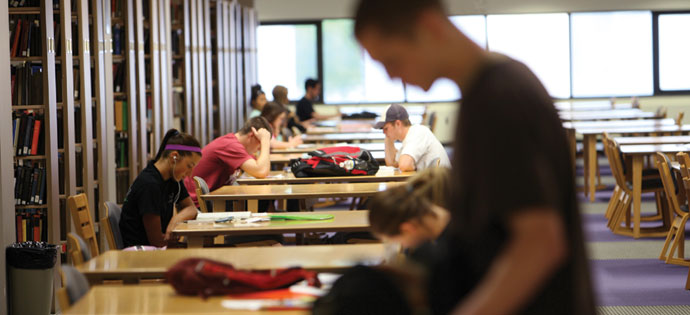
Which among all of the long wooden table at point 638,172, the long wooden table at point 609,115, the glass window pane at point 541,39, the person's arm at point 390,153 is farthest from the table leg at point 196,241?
the glass window pane at point 541,39

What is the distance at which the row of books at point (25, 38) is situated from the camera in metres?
5.77

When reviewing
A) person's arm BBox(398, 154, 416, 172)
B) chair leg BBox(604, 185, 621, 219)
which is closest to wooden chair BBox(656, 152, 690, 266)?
person's arm BBox(398, 154, 416, 172)

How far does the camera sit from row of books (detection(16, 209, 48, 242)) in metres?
5.84

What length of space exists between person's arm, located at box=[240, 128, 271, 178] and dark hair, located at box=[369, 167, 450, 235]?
4.16 meters

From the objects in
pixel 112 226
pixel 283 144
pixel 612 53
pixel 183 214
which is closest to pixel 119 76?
pixel 283 144

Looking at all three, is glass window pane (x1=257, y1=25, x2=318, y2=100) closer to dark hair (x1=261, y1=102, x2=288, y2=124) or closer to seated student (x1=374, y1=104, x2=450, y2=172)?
dark hair (x1=261, y1=102, x2=288, y2=124)

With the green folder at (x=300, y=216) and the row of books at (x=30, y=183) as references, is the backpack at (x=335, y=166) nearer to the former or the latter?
the row of books at (x=30, y=183)

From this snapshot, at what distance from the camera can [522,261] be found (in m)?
1.32

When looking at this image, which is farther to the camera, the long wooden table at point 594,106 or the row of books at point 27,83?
the long wooden table at point 594,106

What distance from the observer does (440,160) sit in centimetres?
620

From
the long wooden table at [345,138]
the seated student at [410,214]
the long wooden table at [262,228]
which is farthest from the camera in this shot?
the long wooden table at [345,138]

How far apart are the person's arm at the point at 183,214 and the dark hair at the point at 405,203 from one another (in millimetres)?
2692

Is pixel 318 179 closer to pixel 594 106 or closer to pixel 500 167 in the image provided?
pixel 500 167

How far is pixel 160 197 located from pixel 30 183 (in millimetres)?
1600
